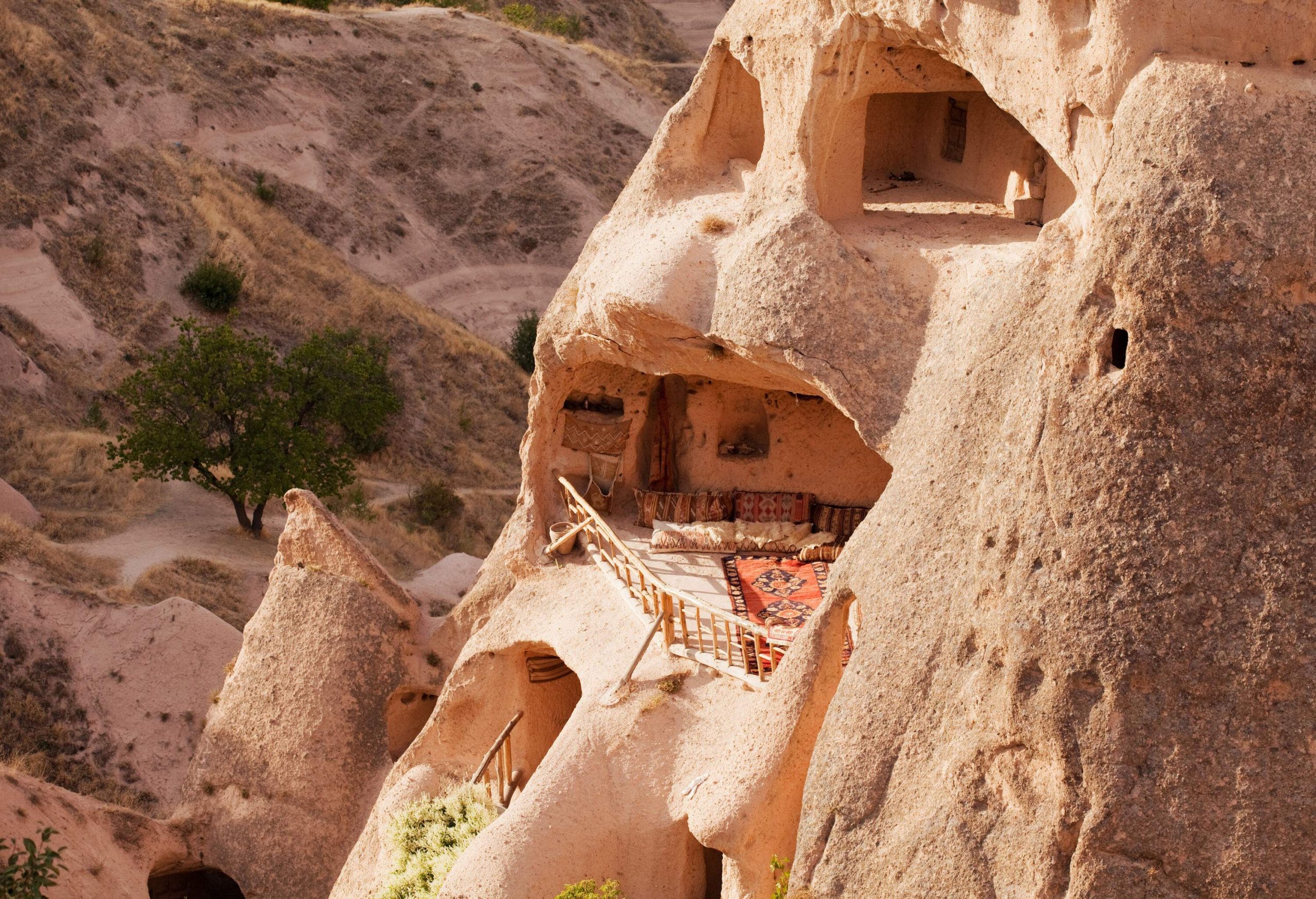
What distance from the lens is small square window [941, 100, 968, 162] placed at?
14.7 m

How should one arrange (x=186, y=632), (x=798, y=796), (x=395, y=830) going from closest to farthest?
(x=798, y=796)
(x=395, y=830)
(x=186, y=632)

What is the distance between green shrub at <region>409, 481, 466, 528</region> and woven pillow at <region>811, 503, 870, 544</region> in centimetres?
1616

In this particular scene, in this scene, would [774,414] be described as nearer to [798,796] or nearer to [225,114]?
[798,796]

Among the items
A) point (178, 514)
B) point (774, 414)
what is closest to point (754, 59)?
point (774, 414)

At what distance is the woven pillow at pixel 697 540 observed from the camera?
15.3 m

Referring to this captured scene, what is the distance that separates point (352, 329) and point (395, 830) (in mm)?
22215

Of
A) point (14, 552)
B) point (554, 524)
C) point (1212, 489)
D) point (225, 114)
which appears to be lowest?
point (14, 552)

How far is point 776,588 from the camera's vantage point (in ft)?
47.2

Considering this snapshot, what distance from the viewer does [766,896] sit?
11.7 metres

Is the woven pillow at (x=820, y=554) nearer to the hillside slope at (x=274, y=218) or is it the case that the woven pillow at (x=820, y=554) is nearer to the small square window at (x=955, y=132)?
the small square window at (x=955, y=132)

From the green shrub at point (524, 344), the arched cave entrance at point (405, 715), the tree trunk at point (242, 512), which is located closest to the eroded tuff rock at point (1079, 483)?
the arched cave entrance at point (405, 715)

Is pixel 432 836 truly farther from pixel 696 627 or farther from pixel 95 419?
pixel 95 419

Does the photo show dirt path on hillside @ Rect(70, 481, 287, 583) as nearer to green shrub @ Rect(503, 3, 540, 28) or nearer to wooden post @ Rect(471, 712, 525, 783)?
wooden post @ Rect(471, 712, 525, 783)

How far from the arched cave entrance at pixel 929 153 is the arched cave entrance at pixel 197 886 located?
10.3 metres
